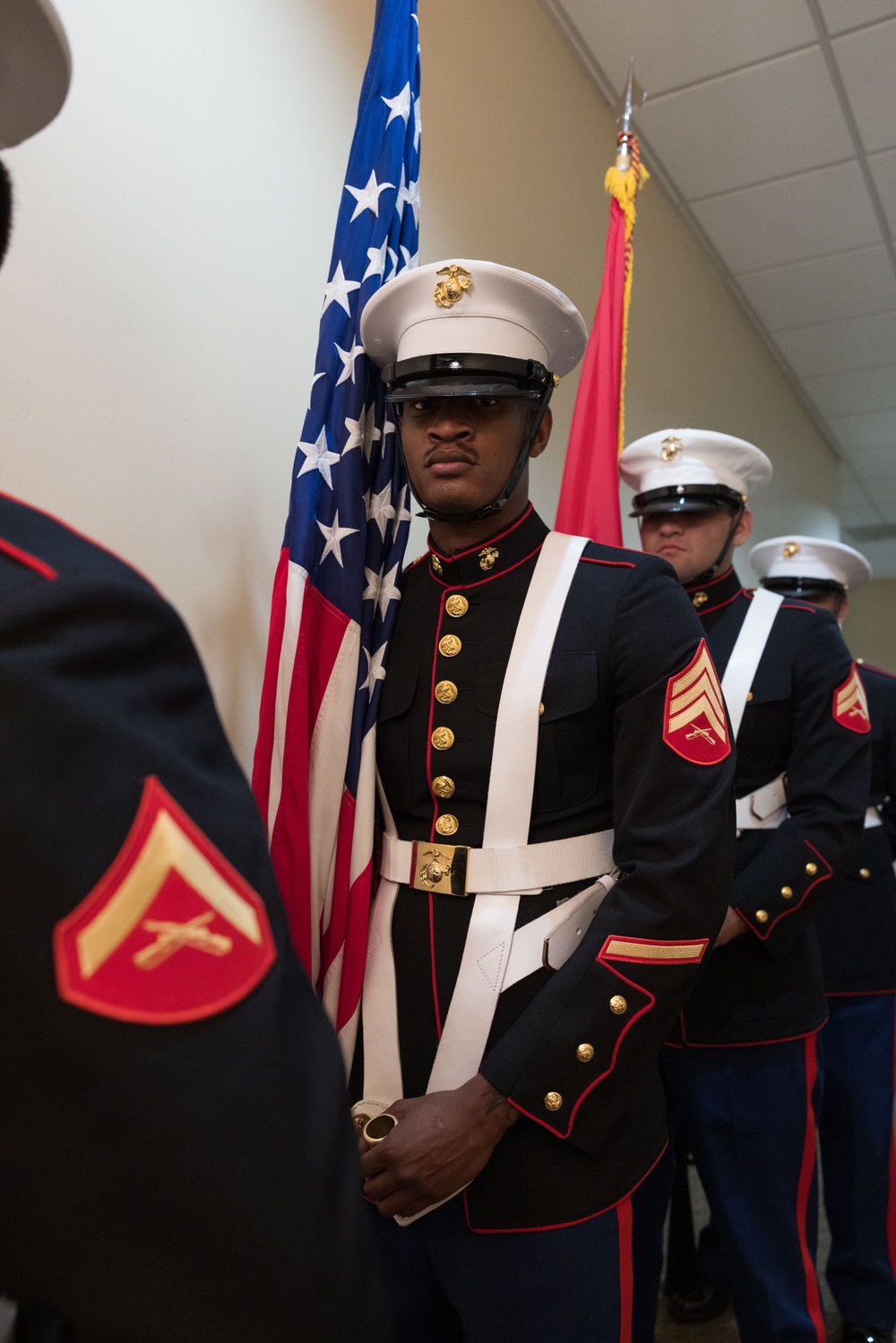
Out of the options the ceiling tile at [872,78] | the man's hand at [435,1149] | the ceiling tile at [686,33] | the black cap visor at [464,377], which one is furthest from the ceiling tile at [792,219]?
the man's hand at [435,1149]

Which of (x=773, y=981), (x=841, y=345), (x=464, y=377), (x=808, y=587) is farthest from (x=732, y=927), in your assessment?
(x=841, y=345)

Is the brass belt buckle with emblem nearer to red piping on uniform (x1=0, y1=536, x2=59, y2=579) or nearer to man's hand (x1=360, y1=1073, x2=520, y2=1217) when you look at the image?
man's hand (x1=360, y1=1073, x2=520, y2=1217)

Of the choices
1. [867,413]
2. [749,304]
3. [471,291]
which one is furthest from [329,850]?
[867,413]

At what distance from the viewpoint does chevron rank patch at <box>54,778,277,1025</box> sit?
0.34m

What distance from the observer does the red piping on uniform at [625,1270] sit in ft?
2.90

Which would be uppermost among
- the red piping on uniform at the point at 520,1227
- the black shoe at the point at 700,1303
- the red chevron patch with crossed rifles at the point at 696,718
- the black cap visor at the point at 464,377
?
the black cap visor at the point at 464,377

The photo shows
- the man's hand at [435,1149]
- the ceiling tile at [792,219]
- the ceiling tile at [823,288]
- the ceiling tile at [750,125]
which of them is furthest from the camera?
the ceiling tile at [823,288]

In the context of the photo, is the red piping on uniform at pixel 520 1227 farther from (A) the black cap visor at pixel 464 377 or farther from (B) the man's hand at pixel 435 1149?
(A) the black cap visor at pixel 464 377

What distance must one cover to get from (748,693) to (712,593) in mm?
246

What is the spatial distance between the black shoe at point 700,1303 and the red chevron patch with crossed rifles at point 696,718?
1.40m

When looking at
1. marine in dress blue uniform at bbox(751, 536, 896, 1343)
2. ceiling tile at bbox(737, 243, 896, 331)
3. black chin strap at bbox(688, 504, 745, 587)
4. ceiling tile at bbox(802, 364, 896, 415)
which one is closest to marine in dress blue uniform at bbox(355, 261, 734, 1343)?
black chin strap at bbox(688, 504, 745, 587)

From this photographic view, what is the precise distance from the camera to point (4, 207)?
0.49 m

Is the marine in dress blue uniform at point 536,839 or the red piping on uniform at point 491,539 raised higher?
the red piping on uniform at point 491,539

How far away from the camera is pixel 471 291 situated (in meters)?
1.07
